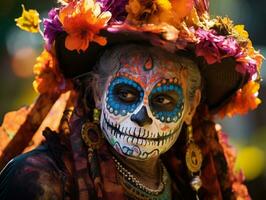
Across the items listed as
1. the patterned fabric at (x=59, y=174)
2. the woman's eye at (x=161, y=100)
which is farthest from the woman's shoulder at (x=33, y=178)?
the woman's eye at (x=161, y=100)

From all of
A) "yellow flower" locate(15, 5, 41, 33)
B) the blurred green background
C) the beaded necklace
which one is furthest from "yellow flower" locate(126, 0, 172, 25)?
the blurred green background

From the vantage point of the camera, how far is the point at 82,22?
130 inches

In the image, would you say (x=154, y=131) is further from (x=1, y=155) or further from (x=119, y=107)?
(x=1, y=155)

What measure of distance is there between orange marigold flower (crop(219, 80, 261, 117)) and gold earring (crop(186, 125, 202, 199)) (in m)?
0.31

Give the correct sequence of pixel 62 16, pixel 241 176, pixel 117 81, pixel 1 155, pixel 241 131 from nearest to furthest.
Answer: pixel 62 16 → pixel 117 81 → pixel 1 155 → pixel 241 176 → pixel 241 131

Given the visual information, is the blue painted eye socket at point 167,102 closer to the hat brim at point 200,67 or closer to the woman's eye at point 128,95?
the woman's eye at point 128,95

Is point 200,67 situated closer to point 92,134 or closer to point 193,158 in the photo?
point 193,158

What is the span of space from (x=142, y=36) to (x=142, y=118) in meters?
0.38

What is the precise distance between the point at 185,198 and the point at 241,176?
0.47 meters

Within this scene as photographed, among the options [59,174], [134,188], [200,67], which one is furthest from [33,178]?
[200,67]

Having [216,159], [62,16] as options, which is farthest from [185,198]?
[62,16]

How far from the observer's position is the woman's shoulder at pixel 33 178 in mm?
3199

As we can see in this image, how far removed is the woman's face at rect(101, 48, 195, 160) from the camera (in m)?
3.45

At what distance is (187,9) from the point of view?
3.51 m
